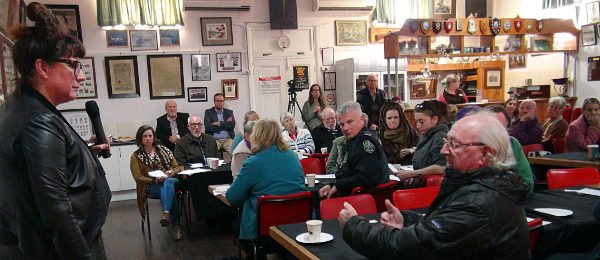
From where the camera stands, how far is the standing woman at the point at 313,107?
7.79m

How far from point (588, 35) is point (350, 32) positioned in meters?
4.31

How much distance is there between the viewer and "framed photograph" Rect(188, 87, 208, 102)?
7898mm

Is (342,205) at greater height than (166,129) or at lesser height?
lesser

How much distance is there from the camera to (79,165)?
58.9 inches

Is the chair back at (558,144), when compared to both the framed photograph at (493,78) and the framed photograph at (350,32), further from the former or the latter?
the framed photograph at (350,32)

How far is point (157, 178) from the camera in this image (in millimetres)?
4797

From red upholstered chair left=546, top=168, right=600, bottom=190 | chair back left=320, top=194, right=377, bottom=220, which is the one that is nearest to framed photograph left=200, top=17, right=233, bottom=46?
chair back left=320, top=194, right=377, bottom=220

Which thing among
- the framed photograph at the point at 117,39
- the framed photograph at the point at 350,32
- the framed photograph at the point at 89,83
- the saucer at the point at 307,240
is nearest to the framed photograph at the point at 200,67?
the framed photograph at the point at 117,39

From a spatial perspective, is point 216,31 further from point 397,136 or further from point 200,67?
point 397,136

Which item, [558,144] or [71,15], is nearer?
[558,144]

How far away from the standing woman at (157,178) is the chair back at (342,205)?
8.73ft

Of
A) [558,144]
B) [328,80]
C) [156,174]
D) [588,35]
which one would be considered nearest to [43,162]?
[156,174]

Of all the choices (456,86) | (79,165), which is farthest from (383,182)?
(456,86)

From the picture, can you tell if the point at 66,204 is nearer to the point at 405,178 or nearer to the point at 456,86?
the point at 405,178
